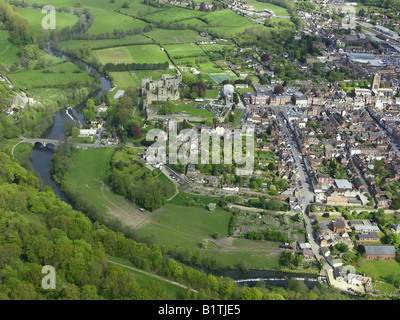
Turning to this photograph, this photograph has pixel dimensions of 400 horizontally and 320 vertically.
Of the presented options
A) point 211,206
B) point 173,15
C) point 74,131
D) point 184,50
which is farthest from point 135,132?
point 173,15

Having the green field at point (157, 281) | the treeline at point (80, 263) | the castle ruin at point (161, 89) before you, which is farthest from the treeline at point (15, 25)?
the green field at point (157, 281)

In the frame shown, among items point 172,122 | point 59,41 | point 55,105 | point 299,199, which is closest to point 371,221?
point 299,199

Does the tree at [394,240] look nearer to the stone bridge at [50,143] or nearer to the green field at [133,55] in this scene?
the stone bridge at [50,143]

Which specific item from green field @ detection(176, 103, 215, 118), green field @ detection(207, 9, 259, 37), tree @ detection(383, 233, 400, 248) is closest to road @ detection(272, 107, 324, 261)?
tree @ detection(383, 233, 400, 248)

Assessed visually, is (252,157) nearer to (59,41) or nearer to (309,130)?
(309,130)

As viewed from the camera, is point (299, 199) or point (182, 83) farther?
point (182, 83)
